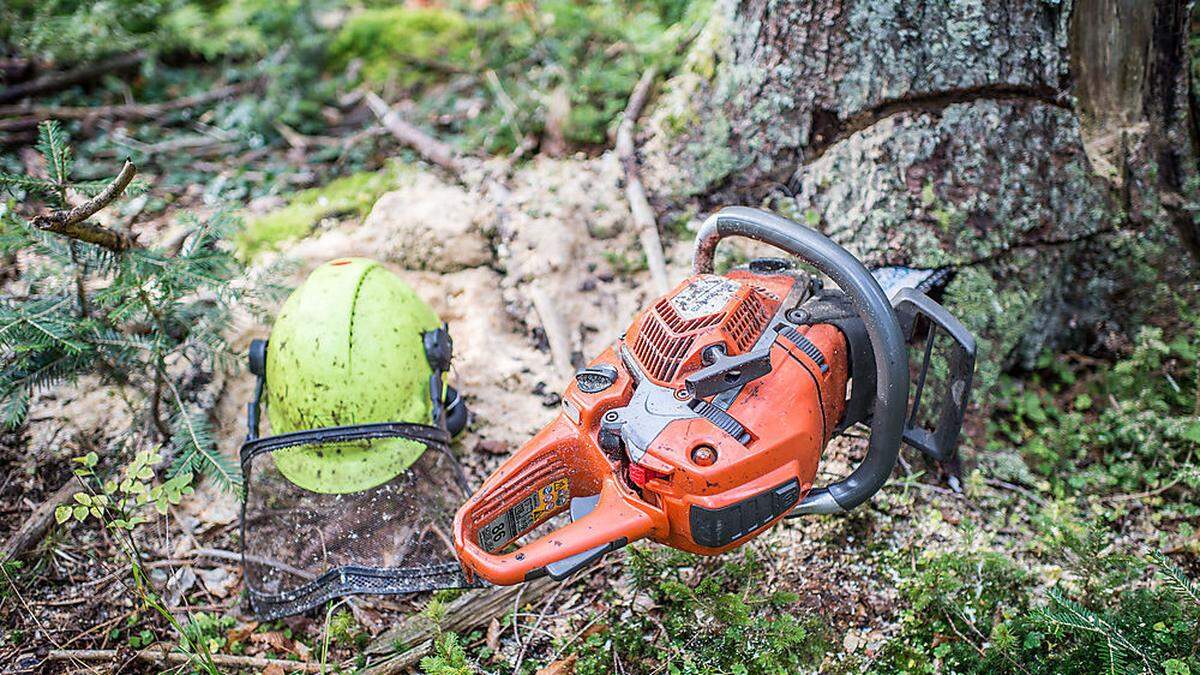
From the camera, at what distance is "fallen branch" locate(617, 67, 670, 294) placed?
3352mm

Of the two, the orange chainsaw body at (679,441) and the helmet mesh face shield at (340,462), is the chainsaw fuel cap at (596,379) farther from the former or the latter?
the helmet mesh face shield at (340,462)

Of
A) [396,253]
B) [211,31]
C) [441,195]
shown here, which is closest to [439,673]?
[396,253]

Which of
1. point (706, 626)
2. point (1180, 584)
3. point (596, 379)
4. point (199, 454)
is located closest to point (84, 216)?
point (199, 454)

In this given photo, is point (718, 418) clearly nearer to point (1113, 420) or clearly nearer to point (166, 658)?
point (166, 658)

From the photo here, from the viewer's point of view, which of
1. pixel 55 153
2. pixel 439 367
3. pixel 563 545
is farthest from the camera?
pixel 439 367

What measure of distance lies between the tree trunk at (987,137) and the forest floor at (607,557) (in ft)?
1.29

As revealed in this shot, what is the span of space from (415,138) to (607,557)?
8.68ft

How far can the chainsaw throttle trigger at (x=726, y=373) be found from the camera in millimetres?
2033

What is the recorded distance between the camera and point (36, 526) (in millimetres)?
2691

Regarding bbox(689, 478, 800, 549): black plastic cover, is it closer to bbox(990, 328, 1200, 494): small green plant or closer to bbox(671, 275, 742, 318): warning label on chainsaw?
bbox(671, 275, 742, 318): warning label on chainsaw

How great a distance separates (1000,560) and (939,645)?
31 centimetres

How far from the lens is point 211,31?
525 centimetres

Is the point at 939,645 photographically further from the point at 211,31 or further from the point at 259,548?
the point at 211,31

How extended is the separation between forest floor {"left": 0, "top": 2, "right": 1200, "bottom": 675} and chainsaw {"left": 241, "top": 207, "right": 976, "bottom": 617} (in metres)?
0.22
